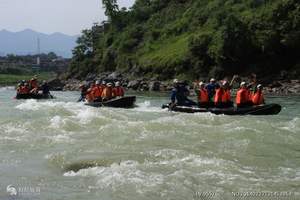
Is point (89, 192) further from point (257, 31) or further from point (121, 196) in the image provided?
point (257, 31)

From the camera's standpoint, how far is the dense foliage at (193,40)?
65062 millimetres

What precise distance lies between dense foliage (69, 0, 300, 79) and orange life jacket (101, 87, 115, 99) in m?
32.7

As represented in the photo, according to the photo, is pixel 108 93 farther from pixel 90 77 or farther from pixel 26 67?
pixel 26 67

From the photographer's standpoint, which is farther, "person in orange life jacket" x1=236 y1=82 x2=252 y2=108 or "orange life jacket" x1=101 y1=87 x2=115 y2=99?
"orange life jacket" x1=101 y1=87 x2=115 y2=99

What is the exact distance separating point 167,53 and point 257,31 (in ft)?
61.8

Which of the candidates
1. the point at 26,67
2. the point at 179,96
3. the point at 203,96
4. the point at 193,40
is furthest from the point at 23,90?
the point at 26,67

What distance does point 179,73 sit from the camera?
7331cm

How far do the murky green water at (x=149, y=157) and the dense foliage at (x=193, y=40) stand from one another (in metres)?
41.4

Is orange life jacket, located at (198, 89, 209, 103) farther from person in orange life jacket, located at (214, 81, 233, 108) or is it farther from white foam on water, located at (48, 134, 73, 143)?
white foam on water, located at (48, 134, 73, 143)

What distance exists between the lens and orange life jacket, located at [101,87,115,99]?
113 ft

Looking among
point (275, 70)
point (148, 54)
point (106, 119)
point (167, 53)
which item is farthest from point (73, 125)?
point (148, 54)

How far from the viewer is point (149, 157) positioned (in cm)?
1577

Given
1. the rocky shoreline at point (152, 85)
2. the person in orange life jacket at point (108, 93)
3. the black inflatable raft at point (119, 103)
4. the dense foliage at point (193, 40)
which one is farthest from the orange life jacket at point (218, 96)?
the dense foliage at point (193, 40)

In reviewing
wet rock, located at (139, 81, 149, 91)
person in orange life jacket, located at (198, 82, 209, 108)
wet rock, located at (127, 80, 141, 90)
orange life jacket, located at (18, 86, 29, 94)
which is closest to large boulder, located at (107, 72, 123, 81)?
wet rock, located at (127, 80, 141, 90)
